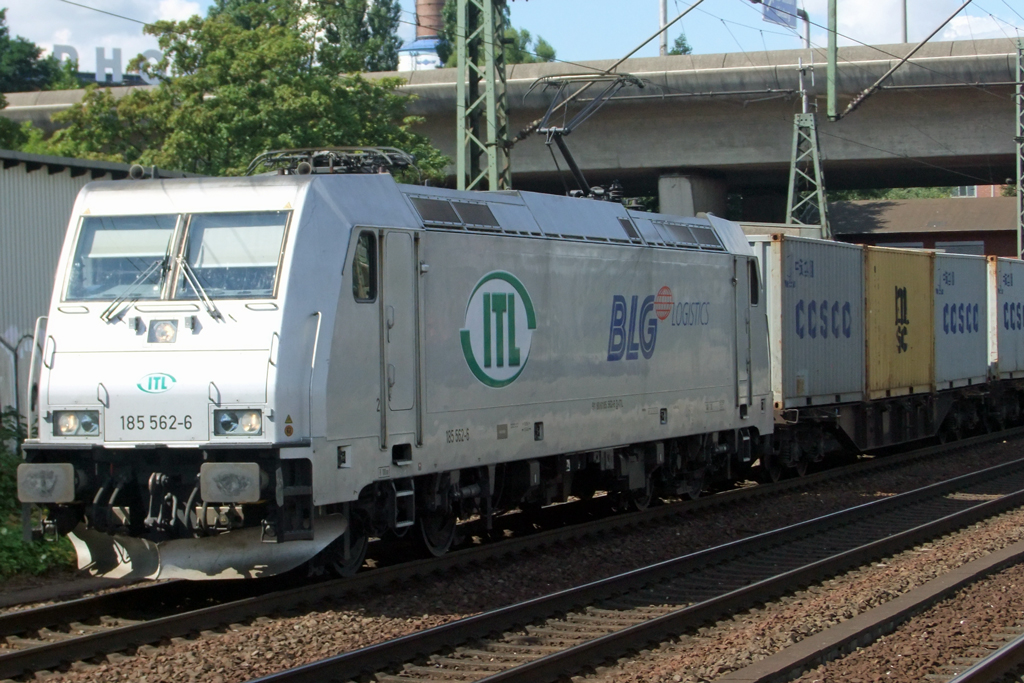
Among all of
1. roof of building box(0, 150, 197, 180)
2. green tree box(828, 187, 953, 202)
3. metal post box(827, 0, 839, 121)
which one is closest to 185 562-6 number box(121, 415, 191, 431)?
roof of building box(0, 150, 197, 180)

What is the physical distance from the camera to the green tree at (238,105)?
2695 centimetres

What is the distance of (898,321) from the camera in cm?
2002

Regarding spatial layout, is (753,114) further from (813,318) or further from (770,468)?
(770,468)

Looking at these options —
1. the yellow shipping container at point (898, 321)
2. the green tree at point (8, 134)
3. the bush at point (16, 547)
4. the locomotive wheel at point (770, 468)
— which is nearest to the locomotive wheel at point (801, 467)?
the locomotive wheel at point (770, 468)

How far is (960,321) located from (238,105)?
635 inches

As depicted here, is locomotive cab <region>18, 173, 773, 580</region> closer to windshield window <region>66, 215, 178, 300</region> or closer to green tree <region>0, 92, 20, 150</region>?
windshield window <region>66, 215, 178, 300</region>

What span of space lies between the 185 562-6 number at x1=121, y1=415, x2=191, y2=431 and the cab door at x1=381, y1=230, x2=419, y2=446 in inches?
60.8

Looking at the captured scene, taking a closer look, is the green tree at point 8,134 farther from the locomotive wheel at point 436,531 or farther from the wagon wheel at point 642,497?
the locomotive wheel at point 436,531

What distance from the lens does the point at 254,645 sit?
7734 mm

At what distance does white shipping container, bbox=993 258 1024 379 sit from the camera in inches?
965

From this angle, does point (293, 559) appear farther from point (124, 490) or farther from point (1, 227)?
point (1, 227)

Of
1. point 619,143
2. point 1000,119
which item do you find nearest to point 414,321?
point 619,143

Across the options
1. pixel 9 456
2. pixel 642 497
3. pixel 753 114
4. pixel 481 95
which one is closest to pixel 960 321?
pixel 481 95

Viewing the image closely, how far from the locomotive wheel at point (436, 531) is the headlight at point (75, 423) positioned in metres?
3.02
